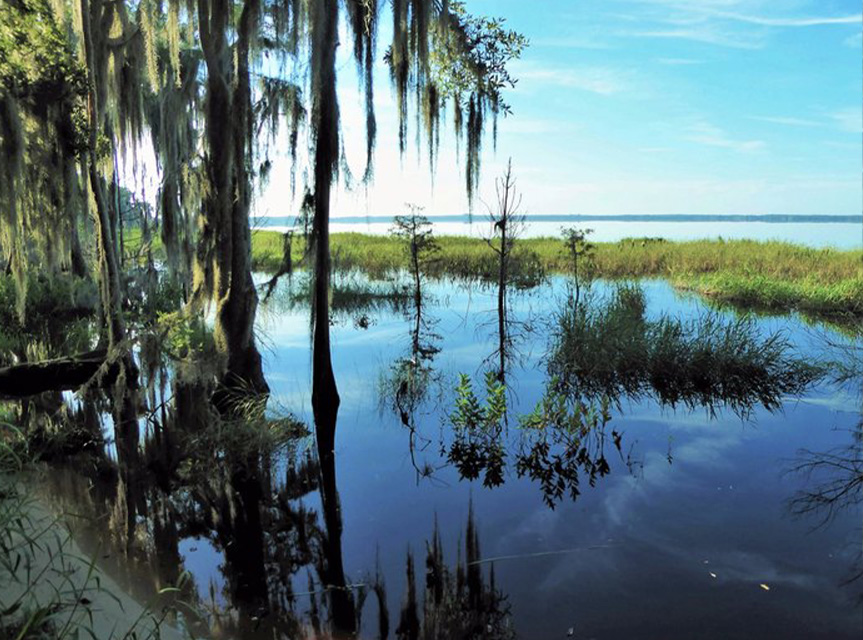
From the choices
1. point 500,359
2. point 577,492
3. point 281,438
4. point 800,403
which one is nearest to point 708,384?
point 800,403

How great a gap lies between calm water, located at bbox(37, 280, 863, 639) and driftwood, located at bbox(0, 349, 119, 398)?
3196 millimetres

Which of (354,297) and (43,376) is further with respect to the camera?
(354,297)

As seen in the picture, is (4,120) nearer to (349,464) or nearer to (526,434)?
(349,464)

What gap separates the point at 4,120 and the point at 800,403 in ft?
36.0

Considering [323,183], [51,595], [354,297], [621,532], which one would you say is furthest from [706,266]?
[51,595]

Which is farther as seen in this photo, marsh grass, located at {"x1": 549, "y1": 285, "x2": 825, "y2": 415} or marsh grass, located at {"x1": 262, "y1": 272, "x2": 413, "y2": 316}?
marsh grass, located at {"x1": 262, "y1": 272, "x2": 413, "y2": 316}

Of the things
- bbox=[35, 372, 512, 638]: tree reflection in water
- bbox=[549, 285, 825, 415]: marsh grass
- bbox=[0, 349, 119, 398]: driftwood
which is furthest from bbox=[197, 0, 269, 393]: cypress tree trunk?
bbox=[549, 285, 825, 415]: marsh grass

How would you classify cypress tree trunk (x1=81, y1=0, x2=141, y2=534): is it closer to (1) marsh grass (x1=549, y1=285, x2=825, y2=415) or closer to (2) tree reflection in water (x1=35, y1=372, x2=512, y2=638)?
(2) tree reflection in water (x1=35, y1=372, x2=512, y2=638)

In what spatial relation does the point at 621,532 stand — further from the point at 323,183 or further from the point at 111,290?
the point at 111,290

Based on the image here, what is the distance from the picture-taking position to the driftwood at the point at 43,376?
8.20m

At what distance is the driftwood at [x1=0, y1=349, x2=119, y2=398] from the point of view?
820 centimetres

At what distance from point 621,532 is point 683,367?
505 centimetres

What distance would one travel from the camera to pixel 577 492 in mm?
5578

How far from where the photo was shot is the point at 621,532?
15.8ft
